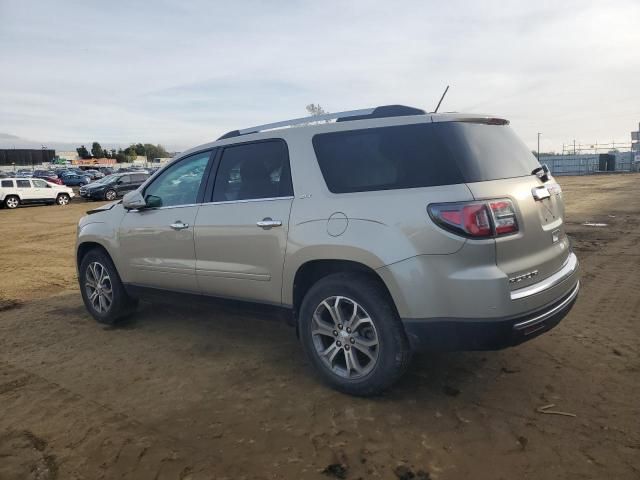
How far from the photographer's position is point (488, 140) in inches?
133

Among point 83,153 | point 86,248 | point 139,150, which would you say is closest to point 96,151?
point 83,153

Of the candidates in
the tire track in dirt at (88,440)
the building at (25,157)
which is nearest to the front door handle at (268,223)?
the tire track in dirt at (88,440)

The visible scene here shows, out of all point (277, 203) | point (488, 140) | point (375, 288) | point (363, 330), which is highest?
point (488, 140)

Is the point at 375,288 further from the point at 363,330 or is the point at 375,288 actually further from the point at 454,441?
the point at 454,441

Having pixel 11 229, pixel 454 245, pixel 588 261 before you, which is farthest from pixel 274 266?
pixel 11 229

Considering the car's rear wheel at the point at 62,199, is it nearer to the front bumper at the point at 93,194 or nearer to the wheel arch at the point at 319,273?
the front bumper at the point at 93,194

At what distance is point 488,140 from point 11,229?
1714cm

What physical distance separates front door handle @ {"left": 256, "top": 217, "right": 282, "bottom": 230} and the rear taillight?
1.18m

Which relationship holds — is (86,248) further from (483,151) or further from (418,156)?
(483,151)

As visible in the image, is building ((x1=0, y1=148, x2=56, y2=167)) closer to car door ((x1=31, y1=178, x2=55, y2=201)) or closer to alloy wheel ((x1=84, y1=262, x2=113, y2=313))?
car door ((x1=31, y1=178, x2=55, y2=201))

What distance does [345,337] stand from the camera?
11.3 ft

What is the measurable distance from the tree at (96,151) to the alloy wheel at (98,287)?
152714mm

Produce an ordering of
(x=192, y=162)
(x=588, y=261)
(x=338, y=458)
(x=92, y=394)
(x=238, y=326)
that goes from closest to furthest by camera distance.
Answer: (x=338, y=458), (x=92, y=394), (x=192, y=162), (x=238, y=326), (x=588, y=261)

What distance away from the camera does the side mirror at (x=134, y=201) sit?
15.7ft
